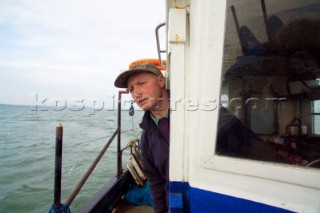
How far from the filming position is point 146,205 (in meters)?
4.20

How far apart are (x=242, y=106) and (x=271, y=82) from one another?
36cm

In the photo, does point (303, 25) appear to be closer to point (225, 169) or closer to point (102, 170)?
point (225, 169)

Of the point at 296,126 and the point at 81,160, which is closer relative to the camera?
the point at 296,126

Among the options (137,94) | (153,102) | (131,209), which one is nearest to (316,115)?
(153,102)

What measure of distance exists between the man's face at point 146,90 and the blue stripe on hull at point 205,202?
943 millimetres

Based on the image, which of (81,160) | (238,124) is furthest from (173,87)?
(81,160)

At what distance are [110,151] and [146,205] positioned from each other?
14033 mm

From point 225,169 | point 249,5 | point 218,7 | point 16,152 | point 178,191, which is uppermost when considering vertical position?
point 249,5

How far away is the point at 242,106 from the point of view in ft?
3.94

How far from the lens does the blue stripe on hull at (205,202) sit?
940mm

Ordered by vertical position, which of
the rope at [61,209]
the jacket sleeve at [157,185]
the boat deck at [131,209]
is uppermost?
the jacket sleeve at [157,185]

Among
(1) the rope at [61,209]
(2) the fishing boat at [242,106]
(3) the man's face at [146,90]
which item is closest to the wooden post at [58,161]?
(1) the rope at [61,209]

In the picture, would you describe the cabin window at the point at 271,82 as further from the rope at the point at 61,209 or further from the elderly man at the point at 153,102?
the rope at the point at 61,209

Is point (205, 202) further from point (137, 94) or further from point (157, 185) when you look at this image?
point (157, 185)
